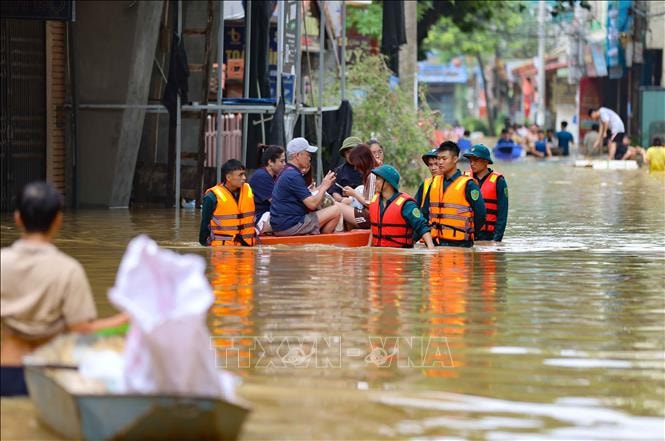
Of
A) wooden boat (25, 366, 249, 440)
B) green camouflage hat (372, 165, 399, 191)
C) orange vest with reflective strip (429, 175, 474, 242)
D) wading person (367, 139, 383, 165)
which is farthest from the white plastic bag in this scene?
wading person (367, 139, 383, 165)

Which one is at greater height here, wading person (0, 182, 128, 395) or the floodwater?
wading person (0, 182, 128, 395)

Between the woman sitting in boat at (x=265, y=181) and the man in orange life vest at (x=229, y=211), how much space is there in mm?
768

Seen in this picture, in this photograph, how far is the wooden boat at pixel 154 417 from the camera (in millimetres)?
6461

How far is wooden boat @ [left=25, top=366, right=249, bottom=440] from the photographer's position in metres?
6.46

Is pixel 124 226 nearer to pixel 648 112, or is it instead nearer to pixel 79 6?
pixel 79 6

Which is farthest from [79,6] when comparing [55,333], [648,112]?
[648,112]

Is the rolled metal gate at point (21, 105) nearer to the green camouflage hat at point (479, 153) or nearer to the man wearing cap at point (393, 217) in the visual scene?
the man wearing cap at point (393, 217)

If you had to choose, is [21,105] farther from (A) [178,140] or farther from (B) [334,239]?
(B) [334,239]

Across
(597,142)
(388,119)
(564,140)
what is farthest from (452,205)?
(564,140)

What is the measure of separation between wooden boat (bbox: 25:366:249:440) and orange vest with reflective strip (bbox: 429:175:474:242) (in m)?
8.72

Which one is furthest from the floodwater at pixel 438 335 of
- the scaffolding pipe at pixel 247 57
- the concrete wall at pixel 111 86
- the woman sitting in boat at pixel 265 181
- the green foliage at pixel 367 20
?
the green foliage at pixel 367 20

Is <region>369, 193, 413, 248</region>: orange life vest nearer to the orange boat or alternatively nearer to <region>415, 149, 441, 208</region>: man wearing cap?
<region>415, 149, 441, 208</region>: man wearing cap

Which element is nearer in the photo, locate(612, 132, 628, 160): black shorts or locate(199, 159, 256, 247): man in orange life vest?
locate(199, 159, 256, 247): man in orange life vest

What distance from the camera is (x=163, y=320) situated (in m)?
6.54
